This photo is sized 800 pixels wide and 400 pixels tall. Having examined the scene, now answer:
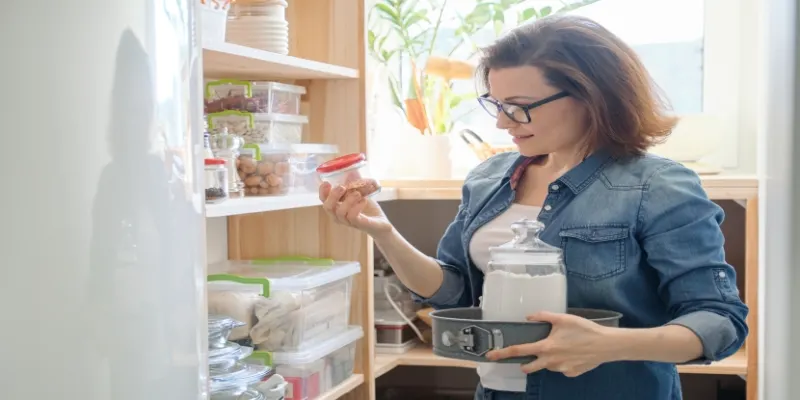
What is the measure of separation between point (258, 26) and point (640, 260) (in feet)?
2.75

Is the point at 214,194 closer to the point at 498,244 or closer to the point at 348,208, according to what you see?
the point at 348,208

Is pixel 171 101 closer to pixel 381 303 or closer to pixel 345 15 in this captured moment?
pixel 345 15

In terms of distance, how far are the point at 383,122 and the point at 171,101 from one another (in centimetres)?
191

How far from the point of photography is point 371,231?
5.20ft

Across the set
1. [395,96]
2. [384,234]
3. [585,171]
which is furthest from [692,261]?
[395,96]

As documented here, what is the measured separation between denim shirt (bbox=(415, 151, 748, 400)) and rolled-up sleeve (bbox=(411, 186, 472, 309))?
0.22 m

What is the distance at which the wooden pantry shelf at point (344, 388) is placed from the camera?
1.95 metres

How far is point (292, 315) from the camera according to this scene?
6.08ft

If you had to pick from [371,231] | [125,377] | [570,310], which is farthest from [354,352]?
[125,377]

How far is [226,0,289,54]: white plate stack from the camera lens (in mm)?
1851

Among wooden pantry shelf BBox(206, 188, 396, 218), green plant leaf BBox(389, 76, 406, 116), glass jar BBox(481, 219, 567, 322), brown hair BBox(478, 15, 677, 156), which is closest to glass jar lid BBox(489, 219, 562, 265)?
glass jar BBox(481, 219, 567, 322)

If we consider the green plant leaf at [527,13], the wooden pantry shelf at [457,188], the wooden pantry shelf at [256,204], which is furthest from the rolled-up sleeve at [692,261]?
the green plant leaf at [527,13]

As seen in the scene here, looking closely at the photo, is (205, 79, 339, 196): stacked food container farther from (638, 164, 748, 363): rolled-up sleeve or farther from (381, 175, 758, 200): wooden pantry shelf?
(638, 164, 748, 363): rolled-up sleeve

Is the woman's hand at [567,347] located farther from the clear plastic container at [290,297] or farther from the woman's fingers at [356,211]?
the clear plastic container at [290,297]
